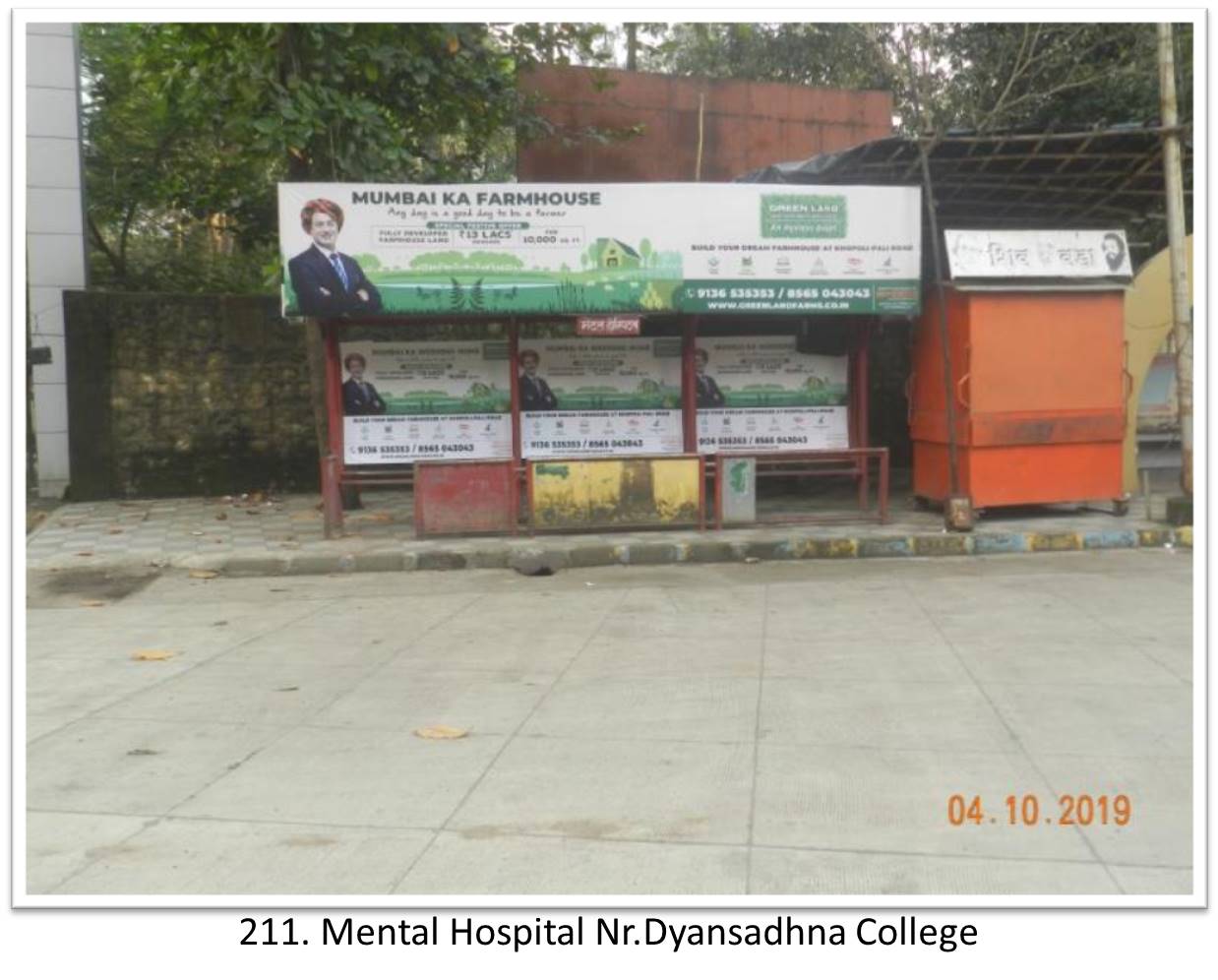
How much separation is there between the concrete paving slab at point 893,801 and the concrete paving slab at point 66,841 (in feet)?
7.53

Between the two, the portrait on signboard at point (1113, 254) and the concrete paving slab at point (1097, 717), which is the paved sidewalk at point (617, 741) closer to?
the concrete paving slab at point (1097, 717)

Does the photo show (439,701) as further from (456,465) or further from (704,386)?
(704,386)

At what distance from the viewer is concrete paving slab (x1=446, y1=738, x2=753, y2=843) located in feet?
Answer: 14.4

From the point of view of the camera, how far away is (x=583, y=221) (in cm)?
1121

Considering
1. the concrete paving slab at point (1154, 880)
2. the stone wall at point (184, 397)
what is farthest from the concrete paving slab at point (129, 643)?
the stone wall at point (184, 397)

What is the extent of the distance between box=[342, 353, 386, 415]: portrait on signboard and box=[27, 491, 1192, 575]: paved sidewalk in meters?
1.16

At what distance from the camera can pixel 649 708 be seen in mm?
5949

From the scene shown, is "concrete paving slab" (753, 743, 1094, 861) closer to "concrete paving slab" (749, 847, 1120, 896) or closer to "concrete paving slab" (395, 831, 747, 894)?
"concrete paving slab" (749, 847, 1120, 896)

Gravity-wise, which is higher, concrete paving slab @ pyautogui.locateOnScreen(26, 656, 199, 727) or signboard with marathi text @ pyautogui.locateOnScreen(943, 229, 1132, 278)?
signboard with marathi text @ pyautogui.locateOnScreen(943, 229, 1132, 278)

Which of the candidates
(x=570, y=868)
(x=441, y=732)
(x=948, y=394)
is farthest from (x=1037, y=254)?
(x=570, y=868)

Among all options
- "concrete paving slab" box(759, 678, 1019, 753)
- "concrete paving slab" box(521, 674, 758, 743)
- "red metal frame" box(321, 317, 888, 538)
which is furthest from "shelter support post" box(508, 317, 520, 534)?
"concrete paving slab" box(759, 678, 1019, 753)

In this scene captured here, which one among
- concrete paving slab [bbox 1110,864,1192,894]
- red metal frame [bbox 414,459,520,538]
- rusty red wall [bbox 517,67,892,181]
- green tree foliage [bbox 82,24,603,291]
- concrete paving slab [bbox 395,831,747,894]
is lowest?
concrete paving slab [bbox 1110,864,1192,894]

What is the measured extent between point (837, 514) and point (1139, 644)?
521 centimetres
